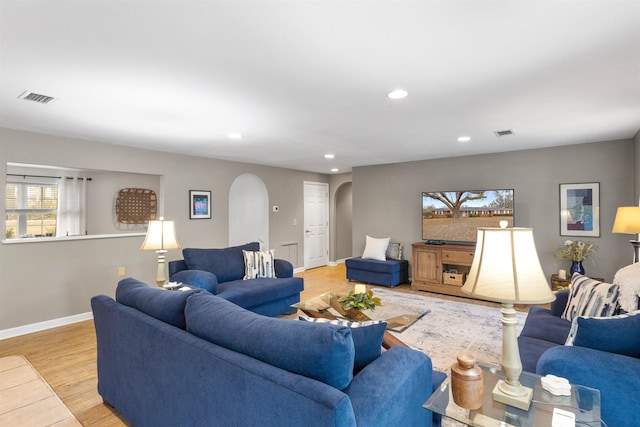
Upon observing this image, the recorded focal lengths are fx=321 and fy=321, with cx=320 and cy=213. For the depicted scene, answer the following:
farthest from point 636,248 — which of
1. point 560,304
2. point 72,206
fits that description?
point 72,206

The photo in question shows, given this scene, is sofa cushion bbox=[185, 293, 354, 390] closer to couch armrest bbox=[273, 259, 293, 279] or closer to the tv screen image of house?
couch armrest bbox=[273, 259, 293, 279]

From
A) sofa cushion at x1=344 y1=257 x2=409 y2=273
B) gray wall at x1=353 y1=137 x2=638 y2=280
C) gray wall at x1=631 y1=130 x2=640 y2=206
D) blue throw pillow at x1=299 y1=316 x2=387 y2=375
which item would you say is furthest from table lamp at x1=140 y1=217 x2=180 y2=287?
gray wall at x1=631 y1=130 x2=640 y2=206

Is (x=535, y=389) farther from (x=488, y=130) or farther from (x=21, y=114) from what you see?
(x=21, y=114)

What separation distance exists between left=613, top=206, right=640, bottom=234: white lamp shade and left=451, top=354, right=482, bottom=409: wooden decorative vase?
9.71ft

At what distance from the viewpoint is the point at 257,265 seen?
4371mm

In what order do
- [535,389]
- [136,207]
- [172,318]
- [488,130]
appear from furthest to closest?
[136,207], [488,130], [172,318], [535,389]

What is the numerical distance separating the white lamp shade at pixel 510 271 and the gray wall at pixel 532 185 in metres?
4.26

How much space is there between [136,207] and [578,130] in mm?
7136

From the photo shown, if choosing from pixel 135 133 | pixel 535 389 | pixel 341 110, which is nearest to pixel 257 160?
pixel 135 133

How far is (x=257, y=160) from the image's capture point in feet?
19.3

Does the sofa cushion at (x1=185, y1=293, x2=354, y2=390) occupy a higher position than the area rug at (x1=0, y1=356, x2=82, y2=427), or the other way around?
the sofa cushion at (x1=185, y1=293, x2=354, y2=390)

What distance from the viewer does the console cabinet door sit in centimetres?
532

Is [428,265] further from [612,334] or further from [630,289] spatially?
[612,334]

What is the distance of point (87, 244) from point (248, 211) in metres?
3.17
